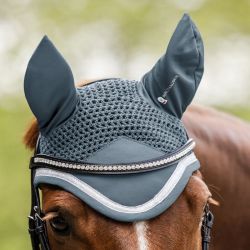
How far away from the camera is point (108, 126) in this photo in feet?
11.0

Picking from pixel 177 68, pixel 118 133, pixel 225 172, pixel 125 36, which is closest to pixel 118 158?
pixel 118 133

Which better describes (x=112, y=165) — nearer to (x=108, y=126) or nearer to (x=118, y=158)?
(x=118, y=158)

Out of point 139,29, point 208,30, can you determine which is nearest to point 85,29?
point 139,29

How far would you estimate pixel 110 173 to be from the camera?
129 inches

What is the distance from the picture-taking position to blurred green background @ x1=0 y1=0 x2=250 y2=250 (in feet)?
47.7

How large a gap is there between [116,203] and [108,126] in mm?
317

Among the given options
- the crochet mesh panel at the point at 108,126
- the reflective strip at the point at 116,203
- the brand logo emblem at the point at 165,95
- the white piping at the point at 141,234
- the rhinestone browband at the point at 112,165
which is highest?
the brand logo emblem at the point at 165,95

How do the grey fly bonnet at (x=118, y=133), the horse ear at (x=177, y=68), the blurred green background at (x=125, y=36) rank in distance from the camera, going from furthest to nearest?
1. the blurred green background at (x=125, y=36)
2. the horse ear at (x=177, y=68)
3. the grey fly bonnet at (x=118, y=133)

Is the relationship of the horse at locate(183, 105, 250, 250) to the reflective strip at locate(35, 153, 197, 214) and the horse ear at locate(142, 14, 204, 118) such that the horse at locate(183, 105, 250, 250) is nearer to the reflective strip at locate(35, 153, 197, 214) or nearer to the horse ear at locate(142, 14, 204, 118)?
the horse ear at locate(142, 14, 204, 118)

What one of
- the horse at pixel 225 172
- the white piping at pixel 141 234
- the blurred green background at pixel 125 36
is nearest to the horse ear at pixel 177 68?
the white piping at pixel 141 234

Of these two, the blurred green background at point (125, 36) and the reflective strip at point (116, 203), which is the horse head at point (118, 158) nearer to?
the reflective strip at point (116, 203)

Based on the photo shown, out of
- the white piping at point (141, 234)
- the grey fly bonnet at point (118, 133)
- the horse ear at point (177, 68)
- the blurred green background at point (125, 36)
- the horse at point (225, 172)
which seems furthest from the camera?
the blurred green background at point (125, 36)

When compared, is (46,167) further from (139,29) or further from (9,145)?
(139,29)

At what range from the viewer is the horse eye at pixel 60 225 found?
3.28 metres
